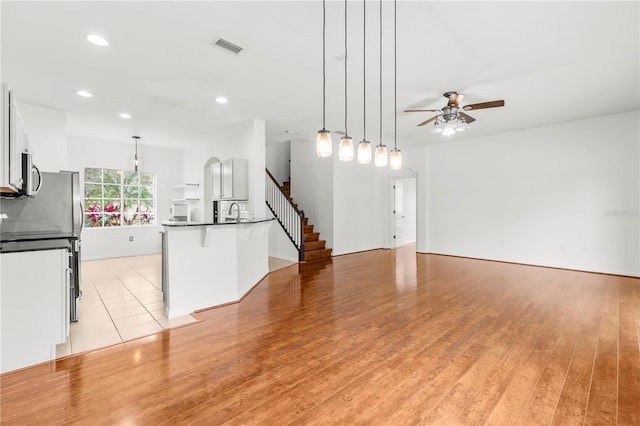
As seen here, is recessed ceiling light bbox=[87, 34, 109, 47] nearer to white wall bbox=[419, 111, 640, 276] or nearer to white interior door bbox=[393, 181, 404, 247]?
white wall bbox=[419, 111, 640, 276]

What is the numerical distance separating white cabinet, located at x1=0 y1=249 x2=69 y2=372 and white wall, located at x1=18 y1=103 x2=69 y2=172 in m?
3.35

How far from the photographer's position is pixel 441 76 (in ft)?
12.9

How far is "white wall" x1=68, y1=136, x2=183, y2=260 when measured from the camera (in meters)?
7.54

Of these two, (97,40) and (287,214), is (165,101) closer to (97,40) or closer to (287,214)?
(97,40)

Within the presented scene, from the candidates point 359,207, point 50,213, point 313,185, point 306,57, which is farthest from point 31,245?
point 359,207

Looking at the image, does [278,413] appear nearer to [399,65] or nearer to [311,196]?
[399,65]

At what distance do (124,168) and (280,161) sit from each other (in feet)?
14.7

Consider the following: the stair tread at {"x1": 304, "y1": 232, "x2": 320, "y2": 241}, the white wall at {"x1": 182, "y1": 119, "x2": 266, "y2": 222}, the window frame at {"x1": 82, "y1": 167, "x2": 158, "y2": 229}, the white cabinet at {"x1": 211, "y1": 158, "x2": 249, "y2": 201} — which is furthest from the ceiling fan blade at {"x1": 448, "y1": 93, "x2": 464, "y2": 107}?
the window frame at {"x1": 82, "y1": 167, "x2": 158, "y2": 229}

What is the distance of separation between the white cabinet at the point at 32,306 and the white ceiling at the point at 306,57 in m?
2.21

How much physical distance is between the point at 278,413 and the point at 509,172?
743 centimetres

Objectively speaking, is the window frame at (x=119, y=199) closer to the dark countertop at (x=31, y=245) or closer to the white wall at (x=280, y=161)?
the white wall at (x=280, y=161)

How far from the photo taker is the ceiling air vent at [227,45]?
3074 mm

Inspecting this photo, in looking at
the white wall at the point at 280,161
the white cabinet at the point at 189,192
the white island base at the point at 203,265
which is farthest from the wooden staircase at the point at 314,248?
the white cabinet at the point at 189,192

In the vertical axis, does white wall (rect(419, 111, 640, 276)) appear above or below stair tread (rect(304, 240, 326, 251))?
above
